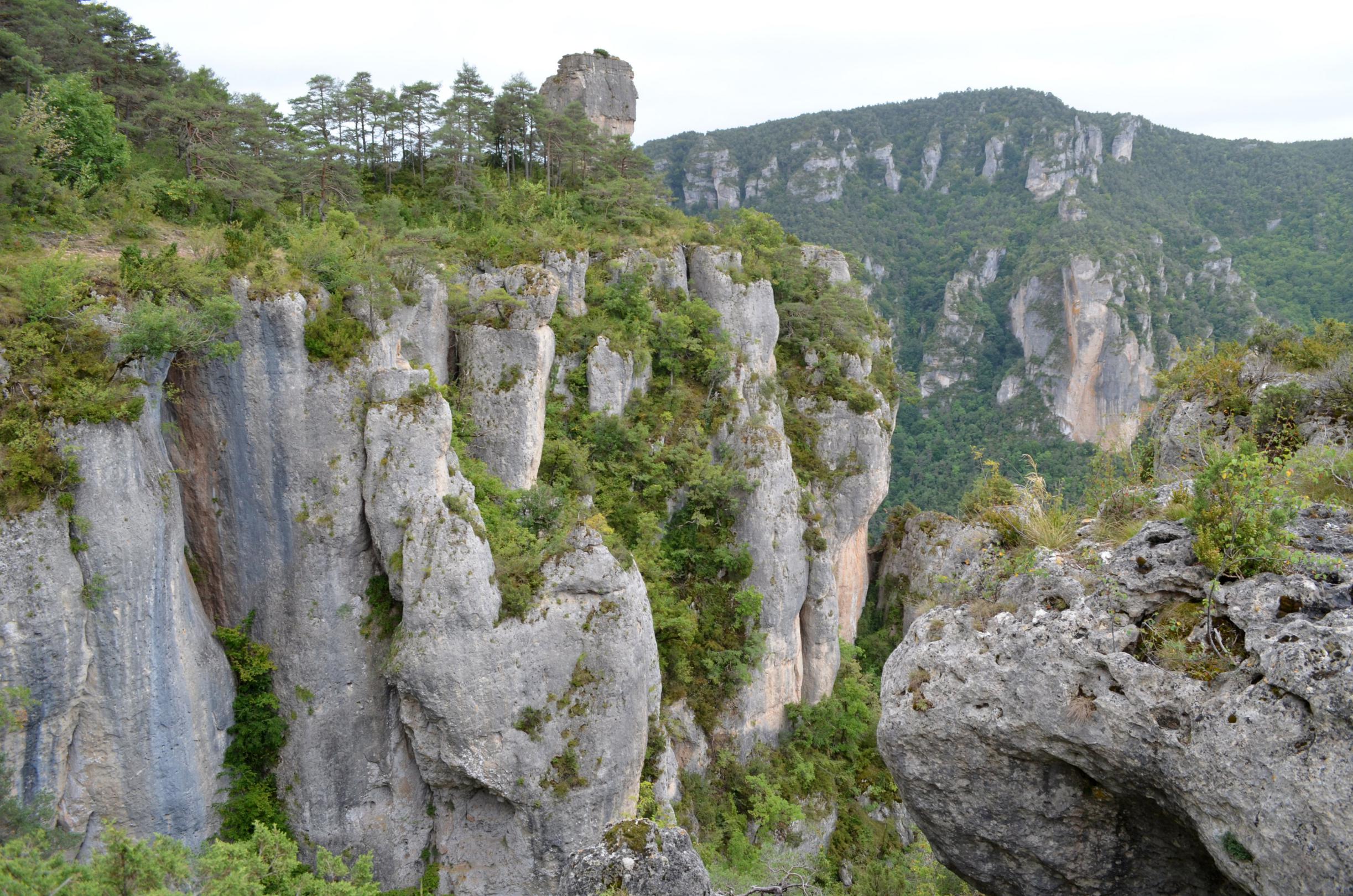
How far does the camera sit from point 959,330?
258 ft

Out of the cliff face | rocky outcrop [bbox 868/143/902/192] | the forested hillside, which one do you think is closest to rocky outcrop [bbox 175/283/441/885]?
the cliff face

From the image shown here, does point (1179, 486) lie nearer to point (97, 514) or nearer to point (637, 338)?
point (97, 514)

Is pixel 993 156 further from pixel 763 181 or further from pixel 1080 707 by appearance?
pixel 1080 707

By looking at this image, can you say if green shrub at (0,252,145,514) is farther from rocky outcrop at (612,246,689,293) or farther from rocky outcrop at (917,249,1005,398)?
rocky outcrop at (917,249,1005,398)

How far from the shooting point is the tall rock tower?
121ft

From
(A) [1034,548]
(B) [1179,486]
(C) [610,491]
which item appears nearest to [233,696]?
(C) [610,491]

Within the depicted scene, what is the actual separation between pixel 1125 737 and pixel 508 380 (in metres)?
19.0

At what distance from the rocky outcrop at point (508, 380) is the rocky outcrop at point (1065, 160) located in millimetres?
86604

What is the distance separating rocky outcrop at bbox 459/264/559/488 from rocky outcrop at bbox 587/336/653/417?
2292mm

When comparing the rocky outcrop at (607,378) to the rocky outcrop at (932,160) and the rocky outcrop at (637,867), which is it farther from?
the rocky outcrop at (932,160)

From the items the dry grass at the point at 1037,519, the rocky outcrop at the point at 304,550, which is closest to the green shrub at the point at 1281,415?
the dry grass at the point at 1037,519

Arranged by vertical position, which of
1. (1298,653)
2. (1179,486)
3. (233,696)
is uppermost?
(1179,486)

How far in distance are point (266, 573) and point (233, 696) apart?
287 cm

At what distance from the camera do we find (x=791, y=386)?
31188 millimetres
